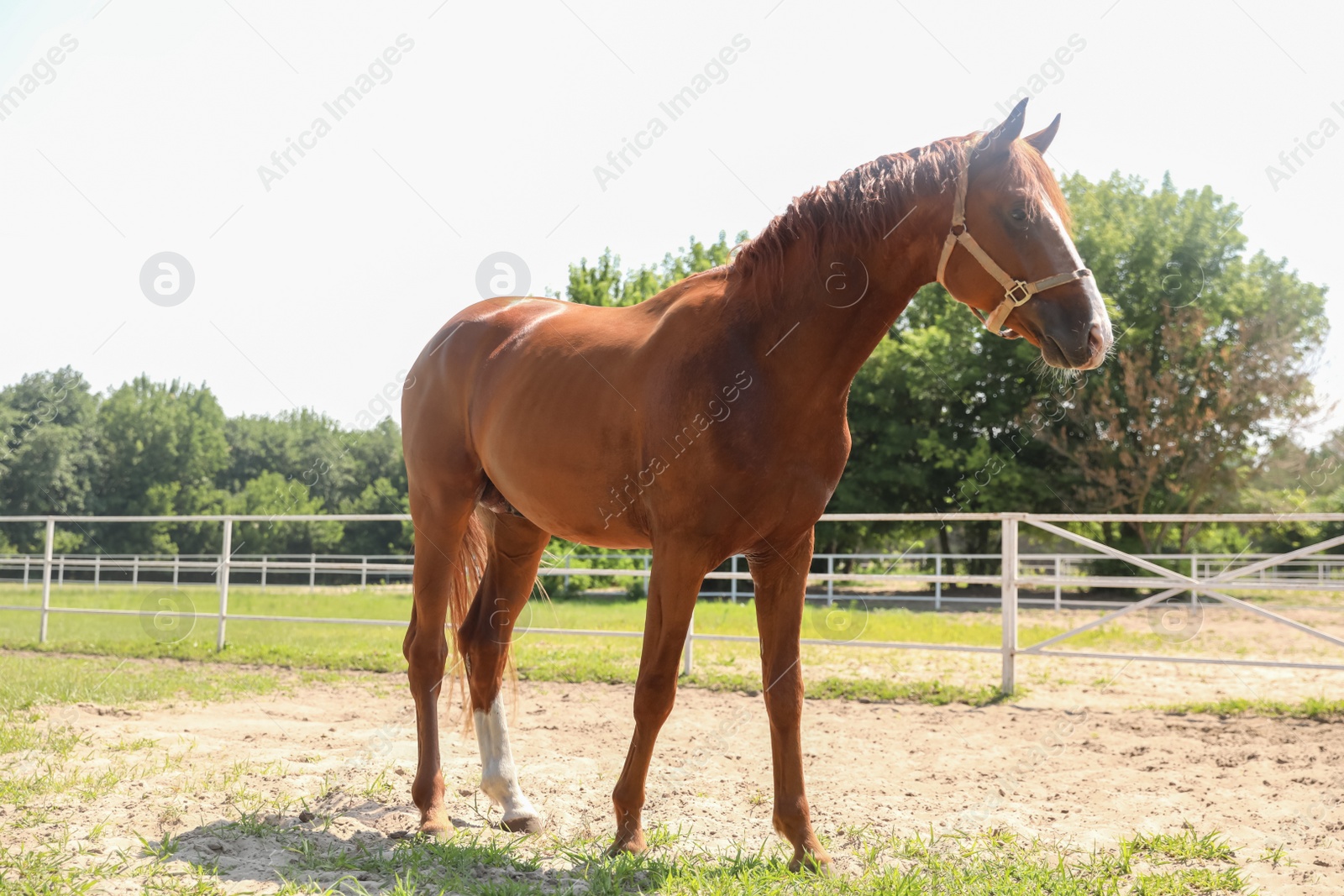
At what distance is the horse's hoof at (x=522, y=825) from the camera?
11.3 feet

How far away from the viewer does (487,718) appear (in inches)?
150

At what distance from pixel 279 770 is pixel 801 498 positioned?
9.76 feet

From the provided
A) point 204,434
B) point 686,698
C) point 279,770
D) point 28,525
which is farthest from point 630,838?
point 204,434

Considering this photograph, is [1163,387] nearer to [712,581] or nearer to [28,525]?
[712,581]

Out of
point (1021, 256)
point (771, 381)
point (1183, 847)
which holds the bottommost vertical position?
point (1183, 847)

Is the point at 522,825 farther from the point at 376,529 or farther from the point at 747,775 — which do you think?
the point at 376,529

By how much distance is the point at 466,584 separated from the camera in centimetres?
408

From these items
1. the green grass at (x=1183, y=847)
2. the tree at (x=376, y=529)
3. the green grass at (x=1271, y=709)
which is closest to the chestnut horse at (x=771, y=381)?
the green grass at (x=1183, y=847)

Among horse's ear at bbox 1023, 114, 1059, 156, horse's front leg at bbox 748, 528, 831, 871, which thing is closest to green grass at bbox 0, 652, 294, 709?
horse's front leg at bbox 748, 528, 831, 871

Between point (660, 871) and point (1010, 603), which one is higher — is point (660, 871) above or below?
below

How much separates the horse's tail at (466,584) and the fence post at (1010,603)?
4665 mm

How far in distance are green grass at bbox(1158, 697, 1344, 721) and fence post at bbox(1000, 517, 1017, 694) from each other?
109cm

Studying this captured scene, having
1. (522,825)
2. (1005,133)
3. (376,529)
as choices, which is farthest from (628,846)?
(376,529)

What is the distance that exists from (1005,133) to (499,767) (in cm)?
303
